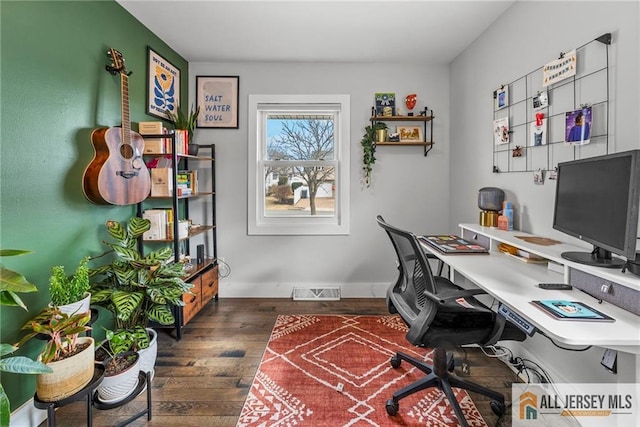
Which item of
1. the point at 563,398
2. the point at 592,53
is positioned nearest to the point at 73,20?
the point at 592,53

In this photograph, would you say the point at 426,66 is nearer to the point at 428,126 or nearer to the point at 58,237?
the point at 428,126

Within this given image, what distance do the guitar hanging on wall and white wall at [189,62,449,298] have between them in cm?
111

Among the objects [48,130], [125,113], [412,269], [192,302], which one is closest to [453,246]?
[412,269]

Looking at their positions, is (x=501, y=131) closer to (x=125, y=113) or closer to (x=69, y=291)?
(x=125, y=113)

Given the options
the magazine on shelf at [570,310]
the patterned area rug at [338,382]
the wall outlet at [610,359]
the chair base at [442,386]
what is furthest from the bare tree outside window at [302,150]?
the wall outlet at [610,359]

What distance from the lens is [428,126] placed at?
3.13 metres

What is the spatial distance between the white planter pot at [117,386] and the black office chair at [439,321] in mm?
1303

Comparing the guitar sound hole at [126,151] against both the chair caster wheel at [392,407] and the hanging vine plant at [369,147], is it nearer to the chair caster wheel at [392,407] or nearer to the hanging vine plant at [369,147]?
the hanging vine plant at [369,147]

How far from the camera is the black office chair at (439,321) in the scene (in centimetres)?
138

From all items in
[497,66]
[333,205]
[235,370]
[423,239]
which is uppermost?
[497,66]

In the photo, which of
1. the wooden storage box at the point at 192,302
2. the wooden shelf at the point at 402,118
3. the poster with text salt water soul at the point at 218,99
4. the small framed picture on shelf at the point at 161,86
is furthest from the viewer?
the poster with text salt water soul at the point at 218,99

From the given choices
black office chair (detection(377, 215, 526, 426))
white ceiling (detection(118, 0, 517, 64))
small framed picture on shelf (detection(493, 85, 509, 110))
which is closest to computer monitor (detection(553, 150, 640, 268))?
black office chair (detection(377, 215, 526, 426))

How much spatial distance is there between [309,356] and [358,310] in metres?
0.89

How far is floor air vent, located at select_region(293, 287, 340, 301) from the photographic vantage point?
10.2ft
